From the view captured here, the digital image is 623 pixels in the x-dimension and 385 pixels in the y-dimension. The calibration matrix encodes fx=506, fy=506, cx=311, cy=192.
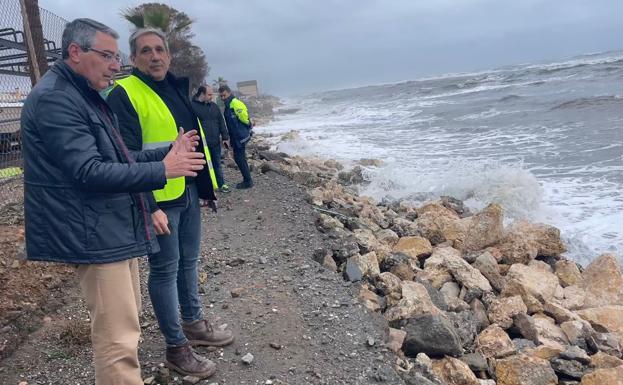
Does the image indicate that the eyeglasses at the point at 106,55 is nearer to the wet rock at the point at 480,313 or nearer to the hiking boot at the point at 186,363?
the hiking boot at the point at 186,363

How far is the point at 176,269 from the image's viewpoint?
9.28 ft

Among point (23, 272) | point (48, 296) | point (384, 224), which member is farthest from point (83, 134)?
point (384, 224)

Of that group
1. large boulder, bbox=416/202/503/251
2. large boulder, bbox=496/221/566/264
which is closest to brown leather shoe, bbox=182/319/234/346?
large boulder, bbox=496/221/566/264

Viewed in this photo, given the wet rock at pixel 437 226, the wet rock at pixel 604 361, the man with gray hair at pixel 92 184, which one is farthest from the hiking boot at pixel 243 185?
the man with gray hair at pixel 92 184

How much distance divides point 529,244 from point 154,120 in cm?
569

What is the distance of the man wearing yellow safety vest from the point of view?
260 cm

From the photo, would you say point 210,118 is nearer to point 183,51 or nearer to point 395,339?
point 395,339

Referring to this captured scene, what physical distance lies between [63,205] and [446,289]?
4281 millimetres

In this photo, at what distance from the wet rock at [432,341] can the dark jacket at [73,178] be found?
2371 millimetres

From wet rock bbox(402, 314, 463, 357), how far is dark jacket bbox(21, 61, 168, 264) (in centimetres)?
237

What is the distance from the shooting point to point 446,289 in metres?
5.43

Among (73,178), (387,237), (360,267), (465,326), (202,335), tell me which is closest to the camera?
(73,178)

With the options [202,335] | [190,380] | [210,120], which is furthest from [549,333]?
[210,120]

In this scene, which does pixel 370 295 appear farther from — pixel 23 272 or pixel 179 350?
pixel 23 272
